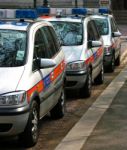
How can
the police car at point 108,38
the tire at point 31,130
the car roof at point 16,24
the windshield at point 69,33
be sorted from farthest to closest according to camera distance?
the police car at point 108,38 < the windshield at point 69,33 < the car roof at point 16,24 < the tire at point 31,130

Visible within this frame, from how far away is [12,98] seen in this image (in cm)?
630

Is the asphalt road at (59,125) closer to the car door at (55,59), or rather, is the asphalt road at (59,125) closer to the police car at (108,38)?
the car door at (55,59)

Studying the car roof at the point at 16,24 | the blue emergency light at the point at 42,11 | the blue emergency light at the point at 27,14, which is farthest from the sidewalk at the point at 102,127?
the blue emergency light at the point at 42,11

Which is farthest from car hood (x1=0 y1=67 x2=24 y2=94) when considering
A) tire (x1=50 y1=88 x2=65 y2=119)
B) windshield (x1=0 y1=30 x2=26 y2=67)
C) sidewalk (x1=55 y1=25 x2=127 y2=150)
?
tire (x1=50 y1=88 x2=65 y2=119)

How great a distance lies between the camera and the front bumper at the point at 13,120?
20.5 feet

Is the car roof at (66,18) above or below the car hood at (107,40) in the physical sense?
above

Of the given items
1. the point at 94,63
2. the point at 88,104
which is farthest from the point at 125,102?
the point at 94,63

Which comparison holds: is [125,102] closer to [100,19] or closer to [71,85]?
[71,85]

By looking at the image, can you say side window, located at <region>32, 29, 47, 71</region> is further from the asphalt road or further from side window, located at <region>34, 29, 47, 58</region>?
the asphalt road

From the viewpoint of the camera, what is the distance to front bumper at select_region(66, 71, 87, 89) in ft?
33.4

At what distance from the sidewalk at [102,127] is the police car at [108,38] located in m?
3.56

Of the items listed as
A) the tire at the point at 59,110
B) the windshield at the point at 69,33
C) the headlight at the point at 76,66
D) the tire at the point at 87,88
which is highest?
the windshield at the point at 69,33

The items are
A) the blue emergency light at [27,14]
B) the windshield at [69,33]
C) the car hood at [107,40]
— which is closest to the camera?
the blue emergency light at [27,14]

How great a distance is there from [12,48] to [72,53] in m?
3.29
